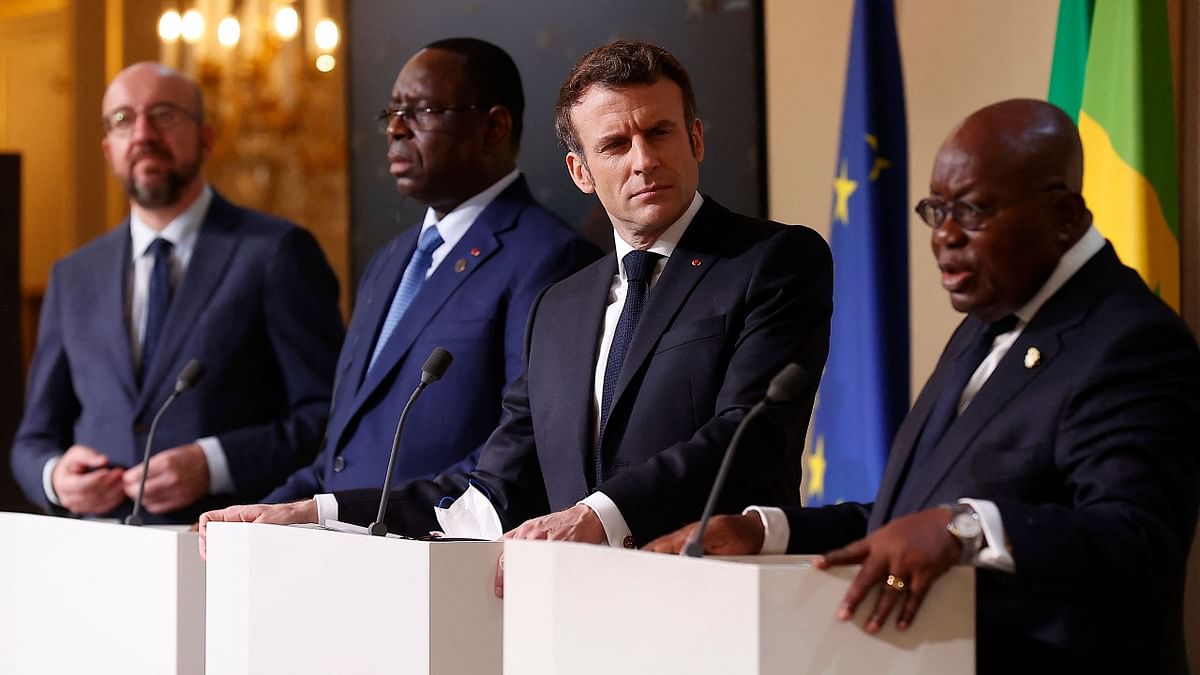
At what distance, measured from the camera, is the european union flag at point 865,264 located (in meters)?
4.14

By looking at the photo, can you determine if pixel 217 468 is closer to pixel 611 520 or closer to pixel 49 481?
pixel 49 481

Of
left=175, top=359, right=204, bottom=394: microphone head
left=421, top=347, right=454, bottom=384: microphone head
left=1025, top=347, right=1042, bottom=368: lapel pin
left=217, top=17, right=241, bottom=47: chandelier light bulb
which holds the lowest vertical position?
left=175, top=359, right=204, bottom=394: microphone head

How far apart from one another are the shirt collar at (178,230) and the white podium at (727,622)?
2.86 meters

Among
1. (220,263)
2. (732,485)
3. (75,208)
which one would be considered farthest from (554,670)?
(75,208)

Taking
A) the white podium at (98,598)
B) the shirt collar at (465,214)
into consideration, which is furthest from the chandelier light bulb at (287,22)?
the white podium at (98,598)

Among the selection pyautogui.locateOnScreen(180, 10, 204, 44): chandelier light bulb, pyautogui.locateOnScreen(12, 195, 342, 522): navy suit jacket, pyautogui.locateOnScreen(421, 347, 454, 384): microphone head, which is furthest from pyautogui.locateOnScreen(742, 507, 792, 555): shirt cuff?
pyautogui.locateOnScreen(180, 10, 204, 44): chandelier light bulb

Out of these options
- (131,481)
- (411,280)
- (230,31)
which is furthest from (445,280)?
(230,31)

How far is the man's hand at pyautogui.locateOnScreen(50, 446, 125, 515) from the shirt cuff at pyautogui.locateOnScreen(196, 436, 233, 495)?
0.82 ft

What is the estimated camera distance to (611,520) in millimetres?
2490

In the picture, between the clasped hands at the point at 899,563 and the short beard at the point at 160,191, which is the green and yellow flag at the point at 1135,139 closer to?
the clasped hands at the point at 899,563

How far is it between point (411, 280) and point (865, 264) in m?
1.24

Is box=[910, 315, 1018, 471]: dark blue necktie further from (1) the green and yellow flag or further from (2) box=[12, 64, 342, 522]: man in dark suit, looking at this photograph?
(2) box=[12, 64, 342, 522]: man in dark suit

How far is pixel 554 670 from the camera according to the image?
81.8 inches

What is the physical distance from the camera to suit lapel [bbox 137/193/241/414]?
443cm
